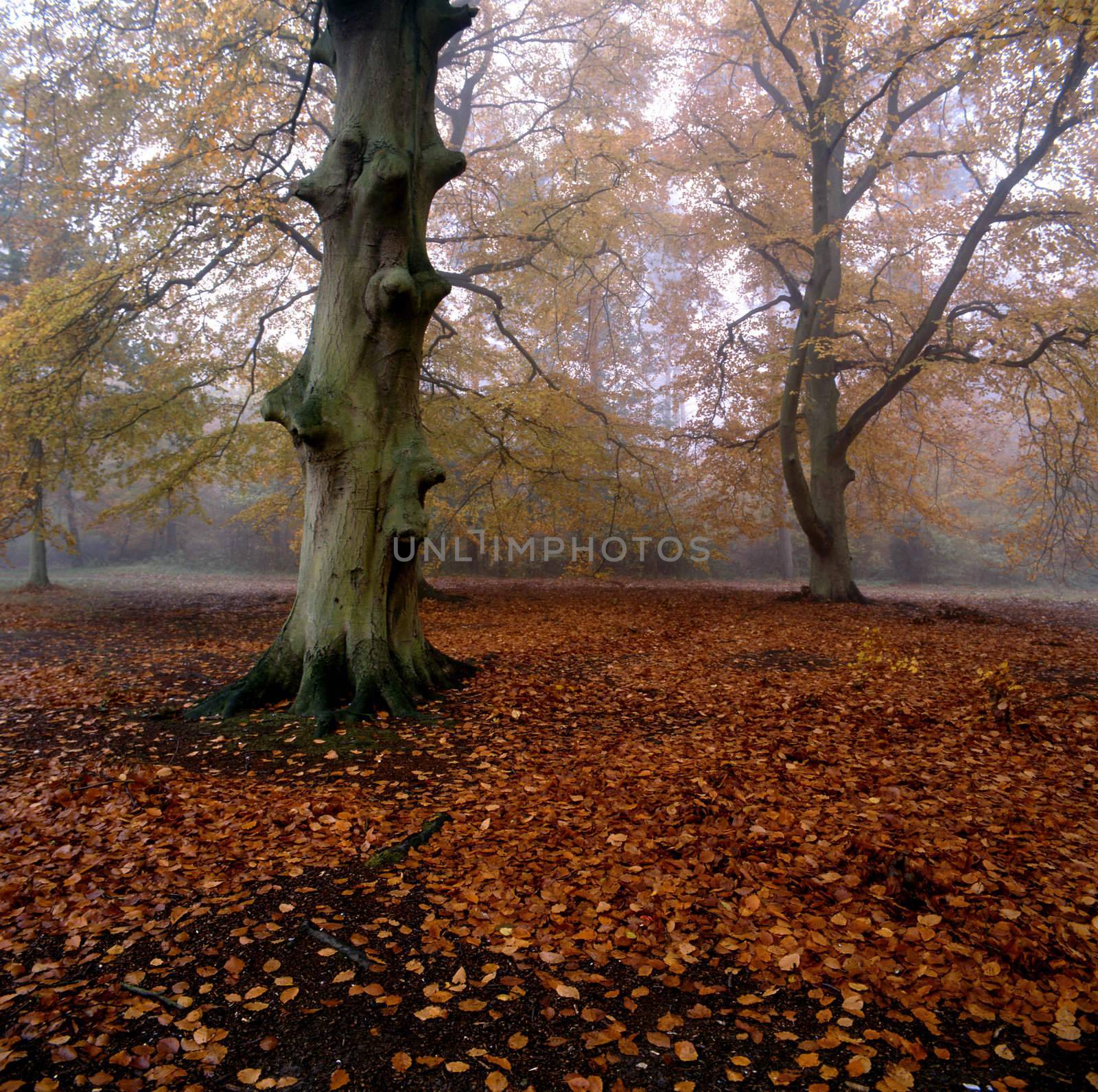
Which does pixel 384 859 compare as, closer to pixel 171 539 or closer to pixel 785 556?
pixel 785 556

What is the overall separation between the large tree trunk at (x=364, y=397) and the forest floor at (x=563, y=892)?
57 cm

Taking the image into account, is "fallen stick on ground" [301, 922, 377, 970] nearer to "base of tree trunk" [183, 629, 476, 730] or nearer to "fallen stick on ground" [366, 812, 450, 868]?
"fallen stick on ground" [366, 812, 450, 868]

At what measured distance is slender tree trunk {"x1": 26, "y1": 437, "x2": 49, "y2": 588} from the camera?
9844mm

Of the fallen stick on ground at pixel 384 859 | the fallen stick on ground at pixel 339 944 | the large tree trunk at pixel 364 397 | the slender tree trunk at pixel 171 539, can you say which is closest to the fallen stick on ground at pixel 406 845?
the fallen stick on ground at pixel 384 859

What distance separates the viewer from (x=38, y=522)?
457 inches

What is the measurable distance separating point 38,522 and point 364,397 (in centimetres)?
936

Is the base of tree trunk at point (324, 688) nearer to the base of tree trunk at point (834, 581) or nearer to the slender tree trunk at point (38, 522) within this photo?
the slender tree trunk at point (38, 522)

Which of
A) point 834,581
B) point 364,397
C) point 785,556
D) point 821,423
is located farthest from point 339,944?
point 785,556

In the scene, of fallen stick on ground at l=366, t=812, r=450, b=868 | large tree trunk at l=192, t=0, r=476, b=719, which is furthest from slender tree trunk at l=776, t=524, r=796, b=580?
fallen stick on ground at l=366, t=812, r=450, b=868

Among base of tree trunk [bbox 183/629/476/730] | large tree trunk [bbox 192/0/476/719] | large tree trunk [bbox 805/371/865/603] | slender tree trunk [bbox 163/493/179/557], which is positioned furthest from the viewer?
slender tree trunk [bbox 163/493/179/557]

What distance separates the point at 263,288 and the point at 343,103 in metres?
7.87

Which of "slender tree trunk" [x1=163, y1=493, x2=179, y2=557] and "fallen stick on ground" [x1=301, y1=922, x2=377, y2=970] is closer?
"fallen stick on ground" [x1=301, y1=922, x2=377, y2=970]

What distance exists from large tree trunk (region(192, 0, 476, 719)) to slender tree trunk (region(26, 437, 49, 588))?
254 inches

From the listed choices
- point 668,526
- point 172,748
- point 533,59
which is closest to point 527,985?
point 172,748
